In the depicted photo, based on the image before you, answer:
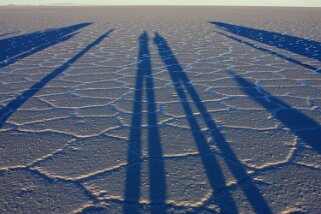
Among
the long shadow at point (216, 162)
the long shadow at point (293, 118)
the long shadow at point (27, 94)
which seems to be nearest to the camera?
the long shadow at point (216, 162)

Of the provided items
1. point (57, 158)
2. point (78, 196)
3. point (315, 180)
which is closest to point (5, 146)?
point (57, 158)

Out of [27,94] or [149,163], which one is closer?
[149,163]

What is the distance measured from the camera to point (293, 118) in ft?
9.09

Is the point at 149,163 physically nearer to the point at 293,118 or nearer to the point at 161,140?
the point at 161,140

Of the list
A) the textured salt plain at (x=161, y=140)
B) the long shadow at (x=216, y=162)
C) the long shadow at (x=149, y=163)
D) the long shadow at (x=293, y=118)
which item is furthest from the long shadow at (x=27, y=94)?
the long shadow at (x=293, y=118)

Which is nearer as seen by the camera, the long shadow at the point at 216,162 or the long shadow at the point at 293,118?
the long shadow at the point at 216,162

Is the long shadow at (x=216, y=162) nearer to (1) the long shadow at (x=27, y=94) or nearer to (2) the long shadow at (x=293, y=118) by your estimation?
(2) the long shadow at (x=293, y=118)

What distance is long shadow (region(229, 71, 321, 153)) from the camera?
238 centimetres

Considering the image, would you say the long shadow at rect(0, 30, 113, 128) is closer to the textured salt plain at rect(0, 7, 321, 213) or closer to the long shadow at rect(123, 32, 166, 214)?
the textured salt plain at rect(0, 7, 321, 213)

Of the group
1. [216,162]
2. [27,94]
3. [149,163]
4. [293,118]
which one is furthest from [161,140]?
[27,94]

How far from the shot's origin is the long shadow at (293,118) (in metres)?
2.38

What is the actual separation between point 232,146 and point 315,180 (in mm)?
579

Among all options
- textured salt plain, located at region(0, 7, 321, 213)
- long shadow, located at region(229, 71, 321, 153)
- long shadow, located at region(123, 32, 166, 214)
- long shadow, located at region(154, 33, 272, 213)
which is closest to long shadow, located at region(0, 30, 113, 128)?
textured salt plain, located at region(0, 7, 321, 213)

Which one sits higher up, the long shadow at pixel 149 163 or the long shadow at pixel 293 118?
the long shadow at pixel 293 118
